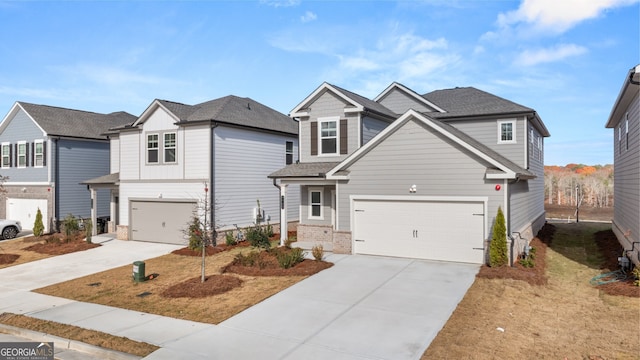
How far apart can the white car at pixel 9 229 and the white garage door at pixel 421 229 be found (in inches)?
849

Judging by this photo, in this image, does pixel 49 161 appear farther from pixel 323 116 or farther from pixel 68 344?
pixel 68 344

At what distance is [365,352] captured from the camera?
7.73 m

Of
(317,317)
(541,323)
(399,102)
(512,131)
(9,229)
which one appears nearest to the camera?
(541,323)

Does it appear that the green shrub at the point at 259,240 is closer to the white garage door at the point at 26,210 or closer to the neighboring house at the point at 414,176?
the neighboring house at the point at 414,176

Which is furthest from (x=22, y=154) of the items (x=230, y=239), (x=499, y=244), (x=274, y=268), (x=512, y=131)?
(x=512, y=131)

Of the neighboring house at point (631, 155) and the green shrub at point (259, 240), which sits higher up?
the neighboring house at point (631, 155)

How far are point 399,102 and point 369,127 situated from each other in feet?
18.1

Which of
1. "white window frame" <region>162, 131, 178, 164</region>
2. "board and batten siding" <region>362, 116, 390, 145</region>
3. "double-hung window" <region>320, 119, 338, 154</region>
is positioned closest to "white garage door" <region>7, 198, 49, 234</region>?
"white window frame" <region>162, 131, 178, 164</region>

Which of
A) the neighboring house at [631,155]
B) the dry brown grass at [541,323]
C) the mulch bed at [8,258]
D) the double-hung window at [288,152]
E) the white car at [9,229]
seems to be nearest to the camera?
the dry brown grass at [541,323]

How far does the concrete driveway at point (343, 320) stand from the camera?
25.8 ft

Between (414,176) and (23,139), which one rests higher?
(23,139)

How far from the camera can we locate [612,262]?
14898 millimetres

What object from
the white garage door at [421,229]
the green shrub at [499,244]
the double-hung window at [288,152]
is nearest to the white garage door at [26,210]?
the double-hung window at [288,152]

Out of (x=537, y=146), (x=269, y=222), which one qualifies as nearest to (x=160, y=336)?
(x=269, y=222)
